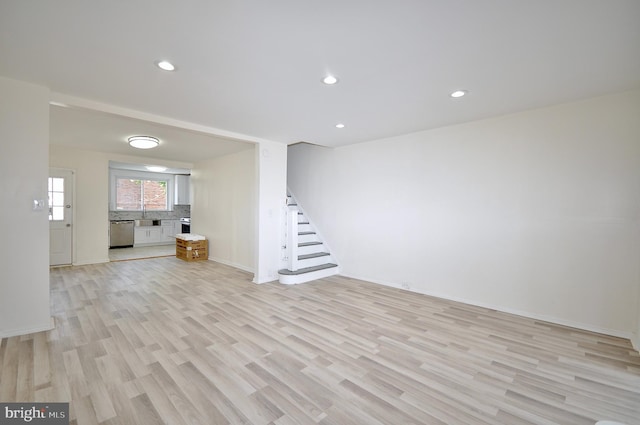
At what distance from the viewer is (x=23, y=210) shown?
2822 millimetres

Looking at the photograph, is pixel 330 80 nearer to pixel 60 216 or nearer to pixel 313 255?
pixel 313 255

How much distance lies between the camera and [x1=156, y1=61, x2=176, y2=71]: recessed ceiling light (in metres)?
2.30

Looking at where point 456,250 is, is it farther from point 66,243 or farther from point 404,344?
point 66,243

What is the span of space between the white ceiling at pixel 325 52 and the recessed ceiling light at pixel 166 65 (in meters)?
0.05

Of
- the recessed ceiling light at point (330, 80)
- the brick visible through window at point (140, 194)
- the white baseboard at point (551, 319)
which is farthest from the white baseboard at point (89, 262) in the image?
the white baseboard at point (551, 319)

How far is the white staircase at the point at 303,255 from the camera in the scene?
5.04 m

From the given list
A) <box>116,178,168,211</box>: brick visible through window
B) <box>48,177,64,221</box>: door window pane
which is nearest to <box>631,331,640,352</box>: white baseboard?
<box>48,177,64,221</box>: door window pane

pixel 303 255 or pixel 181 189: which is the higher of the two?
pixel 181 189

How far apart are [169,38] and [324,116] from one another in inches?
82.3

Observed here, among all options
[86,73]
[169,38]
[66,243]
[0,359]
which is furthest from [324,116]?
[66,243]

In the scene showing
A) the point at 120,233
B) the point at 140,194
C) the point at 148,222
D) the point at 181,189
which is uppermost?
the point at 181,189

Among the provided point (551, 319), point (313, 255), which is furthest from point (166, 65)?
point (551, 319)

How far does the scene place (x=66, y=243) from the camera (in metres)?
6.09

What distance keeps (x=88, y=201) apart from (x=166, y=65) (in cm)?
590
